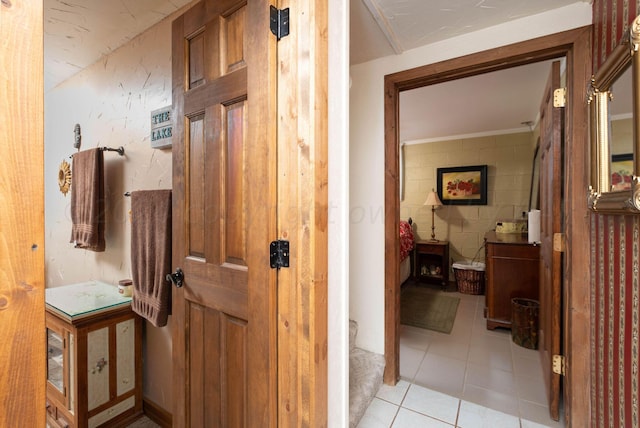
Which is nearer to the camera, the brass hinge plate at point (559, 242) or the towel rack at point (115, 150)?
the brass hinge plate at point (559, 242)

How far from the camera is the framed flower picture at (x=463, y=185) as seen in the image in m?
4.46

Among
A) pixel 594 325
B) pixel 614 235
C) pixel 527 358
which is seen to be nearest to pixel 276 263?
pixel 614 235

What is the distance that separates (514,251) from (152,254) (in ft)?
10.4

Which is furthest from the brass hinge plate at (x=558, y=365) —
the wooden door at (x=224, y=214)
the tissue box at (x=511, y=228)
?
the tissue box at (x=511, y=228)

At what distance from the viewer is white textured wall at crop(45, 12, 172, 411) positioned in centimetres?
171

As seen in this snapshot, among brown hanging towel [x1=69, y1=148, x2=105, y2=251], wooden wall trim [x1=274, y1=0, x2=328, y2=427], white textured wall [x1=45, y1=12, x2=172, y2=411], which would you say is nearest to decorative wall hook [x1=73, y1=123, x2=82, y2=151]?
white textured wall [x1=45, y1=12, x2=172, y2=411]

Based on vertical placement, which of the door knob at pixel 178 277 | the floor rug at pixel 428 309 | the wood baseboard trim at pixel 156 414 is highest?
the door knob at pixel 178 277

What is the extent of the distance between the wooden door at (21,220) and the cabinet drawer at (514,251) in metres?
3.35

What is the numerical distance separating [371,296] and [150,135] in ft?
5.96

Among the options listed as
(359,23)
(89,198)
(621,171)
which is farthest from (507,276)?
(89,198)

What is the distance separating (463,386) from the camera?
1.99 m

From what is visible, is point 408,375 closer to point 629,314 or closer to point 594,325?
point 594,325

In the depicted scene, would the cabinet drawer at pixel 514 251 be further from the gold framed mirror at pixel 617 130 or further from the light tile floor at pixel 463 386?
the gold framed mirror at pixel 617 130

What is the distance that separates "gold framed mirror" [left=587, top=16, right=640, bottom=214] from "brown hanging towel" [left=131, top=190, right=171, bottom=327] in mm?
1941
